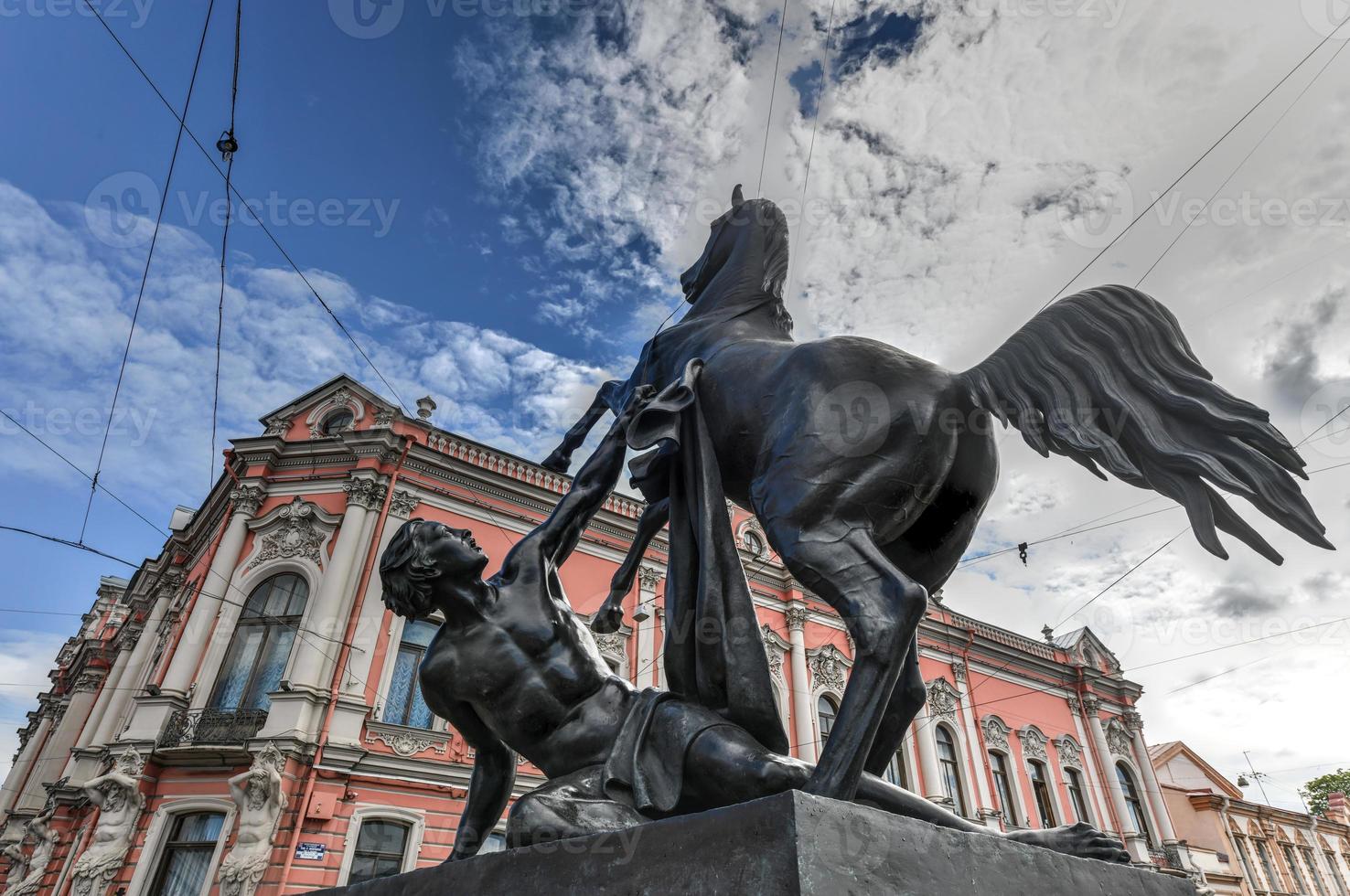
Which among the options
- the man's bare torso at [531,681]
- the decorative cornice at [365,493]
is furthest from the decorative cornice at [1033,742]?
the man's bare torso at [531,681]

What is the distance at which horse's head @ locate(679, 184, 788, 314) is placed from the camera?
3.00 metres

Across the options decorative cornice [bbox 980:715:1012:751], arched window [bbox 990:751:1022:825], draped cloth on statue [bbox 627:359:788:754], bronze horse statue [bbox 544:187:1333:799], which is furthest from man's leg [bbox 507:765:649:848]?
decorative cornice [bbox 980:715:1012:751]

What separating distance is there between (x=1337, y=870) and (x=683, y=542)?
1723 inches

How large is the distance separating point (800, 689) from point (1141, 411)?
58.3ft

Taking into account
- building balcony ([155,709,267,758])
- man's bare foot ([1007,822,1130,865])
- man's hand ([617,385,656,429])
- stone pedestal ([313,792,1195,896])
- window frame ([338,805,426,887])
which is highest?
building balcony ([155,709,267,758])

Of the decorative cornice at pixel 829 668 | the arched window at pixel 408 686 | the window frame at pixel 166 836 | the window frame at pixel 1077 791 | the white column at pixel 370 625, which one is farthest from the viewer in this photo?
the window frame at pixel 1077 791

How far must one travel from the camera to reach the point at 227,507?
55.6ft

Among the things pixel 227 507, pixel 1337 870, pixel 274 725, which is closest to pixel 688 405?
pixel 274 725

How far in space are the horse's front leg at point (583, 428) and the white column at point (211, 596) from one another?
47.2 ft

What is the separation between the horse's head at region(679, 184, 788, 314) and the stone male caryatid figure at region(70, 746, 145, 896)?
1457cm

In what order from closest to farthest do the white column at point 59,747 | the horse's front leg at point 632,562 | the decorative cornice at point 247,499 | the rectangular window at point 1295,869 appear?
1. the horse's front leg at point 632,562
2. the decorative cornice at point 247,499
3. the white column at point 59,747
4. the rectangular window at point 1295,869

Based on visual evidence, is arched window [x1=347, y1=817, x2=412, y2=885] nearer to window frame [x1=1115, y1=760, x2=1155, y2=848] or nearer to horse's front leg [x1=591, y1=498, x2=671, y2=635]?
horse's front leg [x1=591, y1=498, x2=671, y2=635]

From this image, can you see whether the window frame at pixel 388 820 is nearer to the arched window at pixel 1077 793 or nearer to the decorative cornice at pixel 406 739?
the decorative cornice at pixel 406 739

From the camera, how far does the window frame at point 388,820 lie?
1284cm
